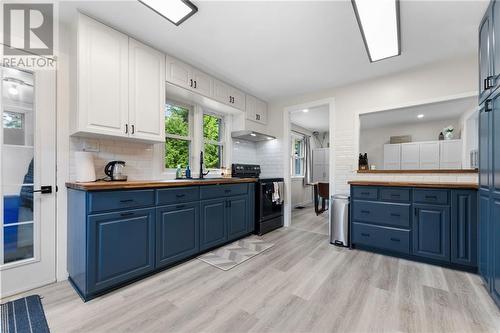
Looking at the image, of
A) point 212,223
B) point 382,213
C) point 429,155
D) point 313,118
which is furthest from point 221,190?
point 429,155

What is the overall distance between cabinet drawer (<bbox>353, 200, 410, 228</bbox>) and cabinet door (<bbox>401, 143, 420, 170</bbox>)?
2.80 m

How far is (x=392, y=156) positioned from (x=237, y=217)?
4.14 m

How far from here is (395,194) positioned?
2.62m

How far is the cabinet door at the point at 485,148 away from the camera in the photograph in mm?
1740

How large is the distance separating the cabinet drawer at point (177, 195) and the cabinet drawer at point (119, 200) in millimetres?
82

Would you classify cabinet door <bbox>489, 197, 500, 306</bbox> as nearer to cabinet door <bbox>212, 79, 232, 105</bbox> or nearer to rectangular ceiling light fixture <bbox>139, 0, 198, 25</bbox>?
rectangular ceiling light fixture <bbox>139, 0, 198, 25</bbox>

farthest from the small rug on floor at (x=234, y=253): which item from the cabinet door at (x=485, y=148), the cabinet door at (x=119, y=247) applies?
the cabinet door at (x=485, y=148)

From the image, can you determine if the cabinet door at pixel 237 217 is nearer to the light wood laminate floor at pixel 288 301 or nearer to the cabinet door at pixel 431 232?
the light wood laminate floor at pixel 288 301

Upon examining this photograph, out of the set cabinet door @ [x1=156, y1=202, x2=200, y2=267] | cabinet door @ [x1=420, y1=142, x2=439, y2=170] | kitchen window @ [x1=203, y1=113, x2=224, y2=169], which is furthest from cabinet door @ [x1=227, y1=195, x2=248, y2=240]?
cabinet door @ [x1=420, y1=142, x2=439, y2=170]

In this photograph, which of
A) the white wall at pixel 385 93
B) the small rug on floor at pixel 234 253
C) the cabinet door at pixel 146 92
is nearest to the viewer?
the cabinet door at pixel 146 92

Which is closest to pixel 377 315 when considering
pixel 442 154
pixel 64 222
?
pixel 64 222

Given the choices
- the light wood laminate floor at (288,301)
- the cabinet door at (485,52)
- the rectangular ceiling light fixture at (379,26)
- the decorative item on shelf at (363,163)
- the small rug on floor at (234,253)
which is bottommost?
the small rug on floor at (234,253)

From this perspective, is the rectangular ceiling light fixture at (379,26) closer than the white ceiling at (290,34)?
Yes

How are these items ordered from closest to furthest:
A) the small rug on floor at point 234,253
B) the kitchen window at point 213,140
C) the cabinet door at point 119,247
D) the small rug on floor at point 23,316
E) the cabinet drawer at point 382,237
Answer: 1. the small rug on floor at point 23,316
2. the cabinet door at point 119,247
3. the small rug on floor at point 234,253
4. the cabinet drawer at point 382,237
5. the kitchen window at point 213,140
